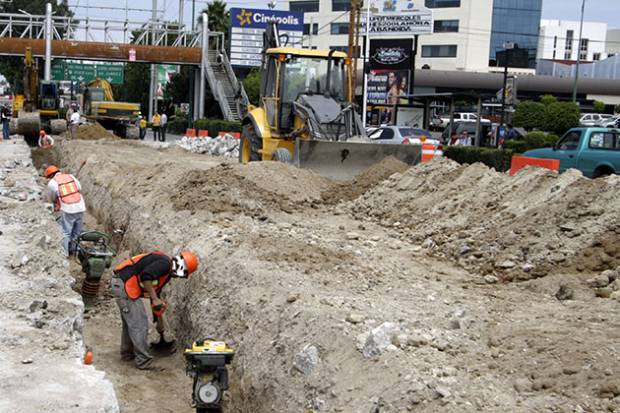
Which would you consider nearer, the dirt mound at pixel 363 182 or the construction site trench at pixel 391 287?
the construction site trench at pixel 391 287

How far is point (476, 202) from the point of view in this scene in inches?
462

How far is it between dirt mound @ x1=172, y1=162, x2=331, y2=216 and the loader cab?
2.46 m

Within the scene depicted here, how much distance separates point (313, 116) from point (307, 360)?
10002 millimetres

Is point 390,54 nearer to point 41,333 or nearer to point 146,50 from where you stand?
point 146,50

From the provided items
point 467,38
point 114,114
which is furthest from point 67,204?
point 467,38

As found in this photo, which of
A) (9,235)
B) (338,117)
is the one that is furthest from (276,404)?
(338,117)

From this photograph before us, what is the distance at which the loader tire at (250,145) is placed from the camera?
59.2 feet

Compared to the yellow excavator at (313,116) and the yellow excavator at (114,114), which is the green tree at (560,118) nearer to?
the yellow excavator at (114,114)

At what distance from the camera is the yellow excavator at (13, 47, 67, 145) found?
3488 cm

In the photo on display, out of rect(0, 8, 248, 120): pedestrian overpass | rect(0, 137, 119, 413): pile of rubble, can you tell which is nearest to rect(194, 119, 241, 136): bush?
rect(0, 8, 248, 120): pedestrian overpass

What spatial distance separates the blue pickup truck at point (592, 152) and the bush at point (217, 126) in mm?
20998

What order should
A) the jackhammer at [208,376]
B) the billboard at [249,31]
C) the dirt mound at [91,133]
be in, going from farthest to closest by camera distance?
1. the billboard at [249,31]
2. the dirt mound at [91,133]
3. the jackhammer at [208,376]

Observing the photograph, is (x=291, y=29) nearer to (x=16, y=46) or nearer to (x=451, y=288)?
(x=16, y=46)

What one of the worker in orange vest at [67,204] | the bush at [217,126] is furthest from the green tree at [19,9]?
the worker in orange vest at [67,204]
